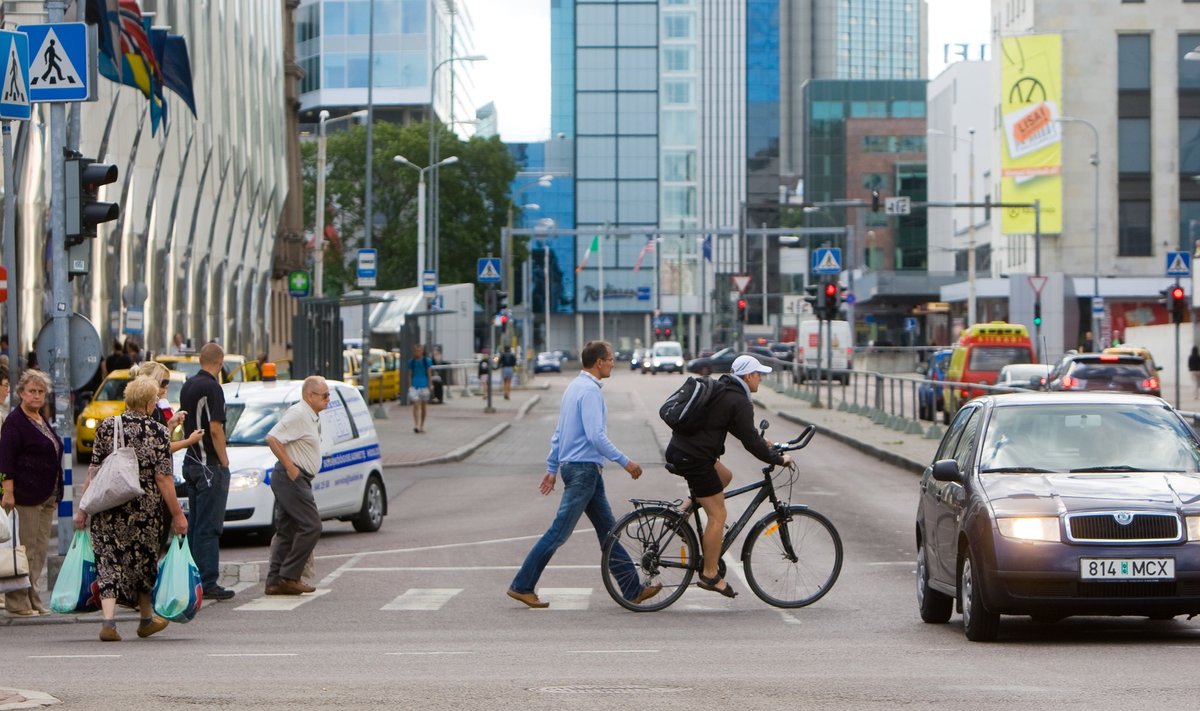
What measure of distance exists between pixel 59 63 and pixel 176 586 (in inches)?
201

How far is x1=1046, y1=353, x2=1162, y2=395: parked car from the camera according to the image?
33.6 meters

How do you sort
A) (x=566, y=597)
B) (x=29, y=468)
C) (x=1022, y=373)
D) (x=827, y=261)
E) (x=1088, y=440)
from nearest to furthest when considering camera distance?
(x=1088, y=440), (x=29, y=468), (x=566, y=597), (x=1022, y=373), (x=827, y=261)

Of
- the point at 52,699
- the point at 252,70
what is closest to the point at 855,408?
the point at 252,70

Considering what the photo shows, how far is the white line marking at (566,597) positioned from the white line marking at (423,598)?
733 mm

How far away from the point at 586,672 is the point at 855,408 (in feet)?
121

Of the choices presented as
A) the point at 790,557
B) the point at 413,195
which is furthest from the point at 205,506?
the point at 413,195

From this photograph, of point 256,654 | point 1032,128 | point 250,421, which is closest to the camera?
point 256,654

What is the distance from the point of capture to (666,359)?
4087 inches

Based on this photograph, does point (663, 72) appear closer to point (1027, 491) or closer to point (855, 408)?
point (855, 408)

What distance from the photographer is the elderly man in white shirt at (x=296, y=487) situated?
14914 mm

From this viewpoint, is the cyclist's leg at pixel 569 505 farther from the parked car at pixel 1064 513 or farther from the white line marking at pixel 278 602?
the parked car at pixel 1064 513

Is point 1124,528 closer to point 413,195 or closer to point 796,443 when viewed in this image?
point 796,443

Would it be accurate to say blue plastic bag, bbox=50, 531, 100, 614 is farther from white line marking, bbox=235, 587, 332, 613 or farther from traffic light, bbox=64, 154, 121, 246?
traffic light, bbox=64, 154, 121, 246

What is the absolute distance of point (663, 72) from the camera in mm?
151250
